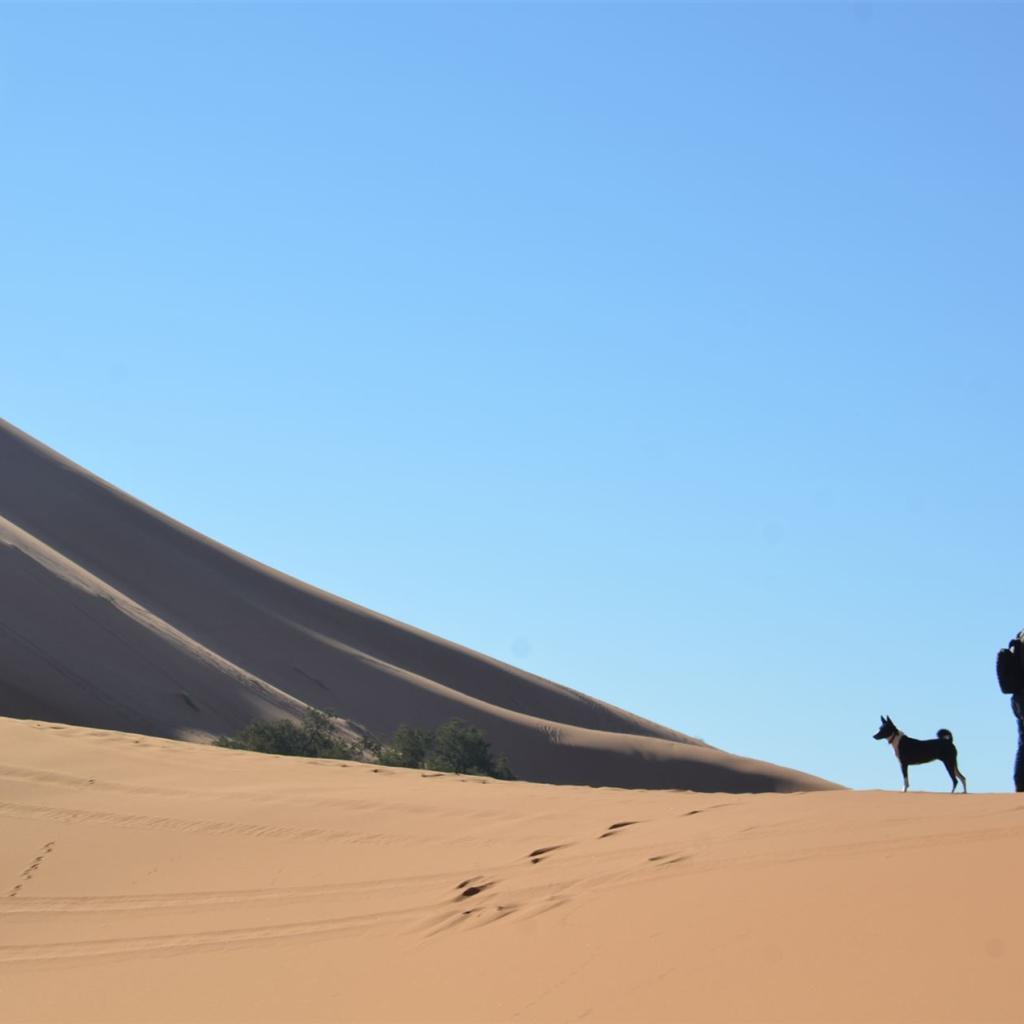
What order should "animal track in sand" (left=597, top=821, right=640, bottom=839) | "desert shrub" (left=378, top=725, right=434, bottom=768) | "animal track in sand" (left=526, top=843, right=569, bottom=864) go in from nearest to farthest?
"animal track in sand" (left=526, top=843, right=569, bottom=864), "animal track in sand" (left=597, top=821, right=640, bottom=839), "desert shrub" (left=378, top=725, right=434, bottom=768)

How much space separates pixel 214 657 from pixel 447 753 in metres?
13.5

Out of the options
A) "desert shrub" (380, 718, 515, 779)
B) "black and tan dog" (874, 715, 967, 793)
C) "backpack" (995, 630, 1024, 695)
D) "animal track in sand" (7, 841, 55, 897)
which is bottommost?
"desert shrub" (380, 718, 515, 779)

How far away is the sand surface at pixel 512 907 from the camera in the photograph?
253 inches

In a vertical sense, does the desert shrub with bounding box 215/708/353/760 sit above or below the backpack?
below

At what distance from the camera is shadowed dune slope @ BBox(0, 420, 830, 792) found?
3591 cm

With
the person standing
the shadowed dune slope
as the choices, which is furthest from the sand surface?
the shadowed dune slope

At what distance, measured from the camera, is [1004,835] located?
8359 mm

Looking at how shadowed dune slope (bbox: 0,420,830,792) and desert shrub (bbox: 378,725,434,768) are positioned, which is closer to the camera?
desert shrub (bbox: 378,725,434,768)

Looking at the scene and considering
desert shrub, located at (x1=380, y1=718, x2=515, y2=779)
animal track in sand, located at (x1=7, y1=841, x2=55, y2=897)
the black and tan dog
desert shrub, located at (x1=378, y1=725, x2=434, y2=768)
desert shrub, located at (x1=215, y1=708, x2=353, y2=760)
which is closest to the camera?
animal track in sand, located at (x1=7, y1=841, x2=55, y2=897)

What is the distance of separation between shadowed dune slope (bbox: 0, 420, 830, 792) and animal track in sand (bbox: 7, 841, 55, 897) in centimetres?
2163

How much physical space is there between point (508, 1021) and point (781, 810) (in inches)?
167

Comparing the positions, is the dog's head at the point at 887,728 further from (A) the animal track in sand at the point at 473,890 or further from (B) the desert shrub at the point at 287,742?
(B) the desert shrub at the point at 287,742

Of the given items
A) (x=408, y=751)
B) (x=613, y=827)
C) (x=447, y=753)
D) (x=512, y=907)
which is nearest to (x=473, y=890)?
(x=512, y=907)

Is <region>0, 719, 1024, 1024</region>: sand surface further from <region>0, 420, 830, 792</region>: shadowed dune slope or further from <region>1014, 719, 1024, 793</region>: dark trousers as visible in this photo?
<region>0, 420, 830, 792</region>: shadowed dune slope
